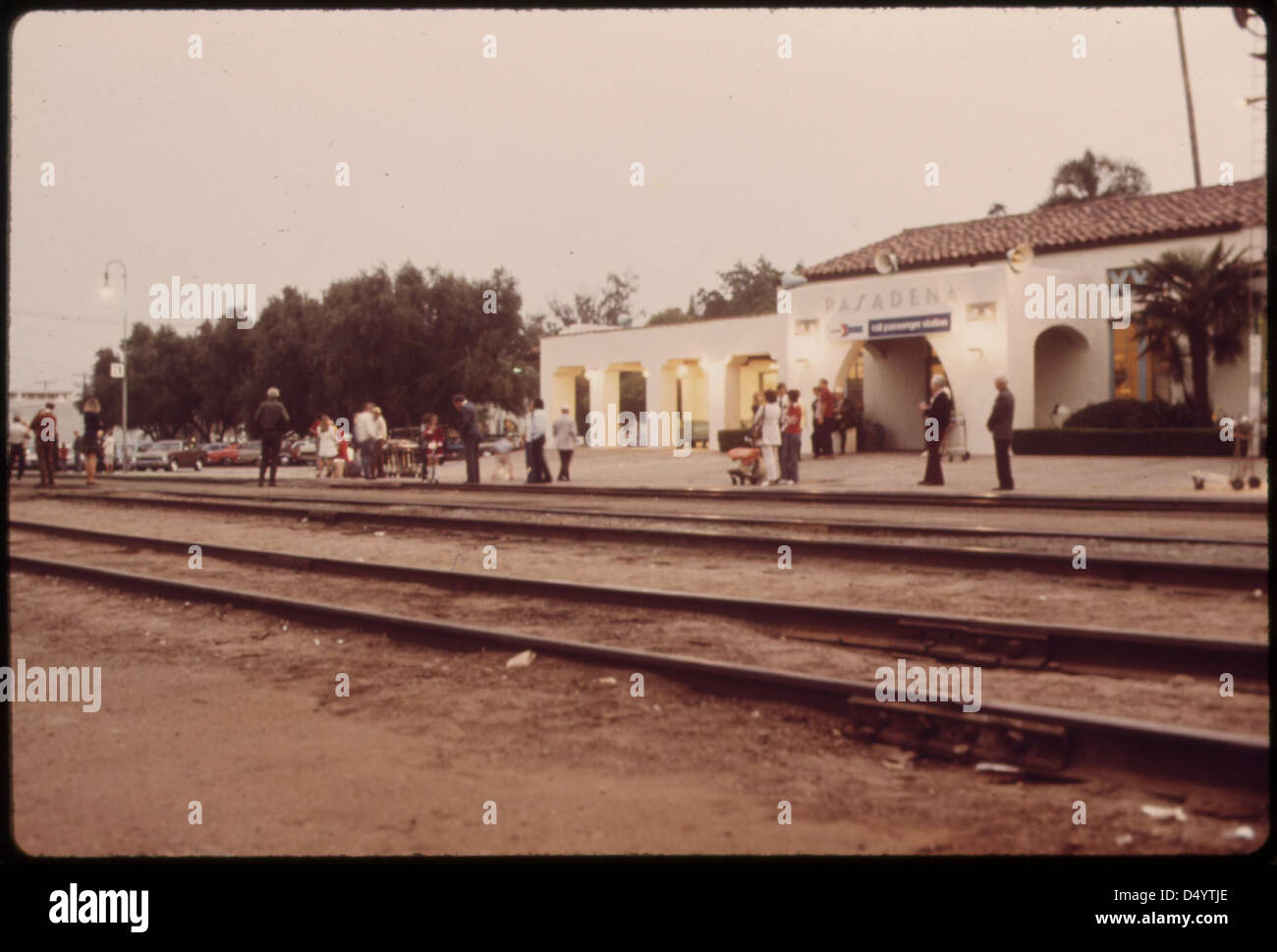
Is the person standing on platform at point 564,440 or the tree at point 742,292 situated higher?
the tree at point 742,292

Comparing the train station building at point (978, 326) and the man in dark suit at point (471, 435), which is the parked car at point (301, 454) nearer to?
the train station building at point (978, 326)

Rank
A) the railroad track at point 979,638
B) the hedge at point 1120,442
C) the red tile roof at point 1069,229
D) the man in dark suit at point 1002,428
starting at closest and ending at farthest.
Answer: the railroad track at point 979,638, the man in dark suit at point 1002,428, the hedge at point 1120,442, the red tile roof at point 1069,229

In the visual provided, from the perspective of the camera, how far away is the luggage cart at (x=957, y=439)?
83.9 ft

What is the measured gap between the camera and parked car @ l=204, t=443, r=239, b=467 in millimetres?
52844

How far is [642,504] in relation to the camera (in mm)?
16125

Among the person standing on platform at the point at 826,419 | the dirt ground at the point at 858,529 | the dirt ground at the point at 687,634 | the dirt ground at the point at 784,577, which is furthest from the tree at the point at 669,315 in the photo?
Result: the dirt ground at the point at 687,634

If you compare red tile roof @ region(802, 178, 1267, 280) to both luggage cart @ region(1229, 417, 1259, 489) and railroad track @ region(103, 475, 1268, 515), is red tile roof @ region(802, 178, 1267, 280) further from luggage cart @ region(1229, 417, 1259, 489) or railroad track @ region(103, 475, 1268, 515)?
railroad track @ region(103, 475, 1268, 515)

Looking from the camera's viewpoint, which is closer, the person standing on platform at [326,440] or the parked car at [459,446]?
the person standing on platform at [326,440]

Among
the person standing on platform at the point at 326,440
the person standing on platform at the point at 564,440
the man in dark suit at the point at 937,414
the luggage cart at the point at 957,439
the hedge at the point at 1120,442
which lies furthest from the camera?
the person standing on platform at the point at 326,440

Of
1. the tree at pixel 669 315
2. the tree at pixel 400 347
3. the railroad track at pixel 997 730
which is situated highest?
the tree at pixel 669 315

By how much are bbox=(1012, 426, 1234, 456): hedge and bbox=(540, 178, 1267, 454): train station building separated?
1919 millimetres

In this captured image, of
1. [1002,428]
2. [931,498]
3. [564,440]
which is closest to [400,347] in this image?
[564,440]

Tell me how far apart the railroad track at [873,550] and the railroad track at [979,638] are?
7.01 ft
